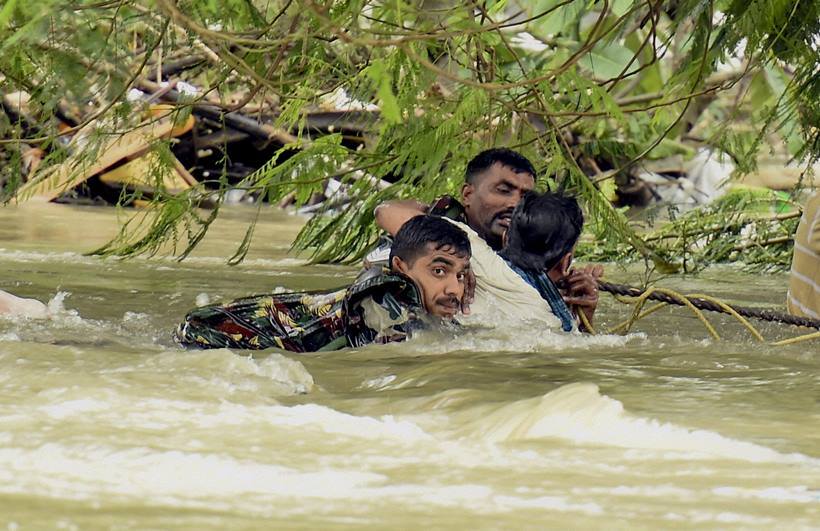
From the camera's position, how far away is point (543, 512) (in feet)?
7.89

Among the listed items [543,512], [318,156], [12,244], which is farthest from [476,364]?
[12,244]

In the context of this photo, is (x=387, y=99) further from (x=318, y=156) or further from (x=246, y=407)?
(x=318, y=156)

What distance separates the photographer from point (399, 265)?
4.69m

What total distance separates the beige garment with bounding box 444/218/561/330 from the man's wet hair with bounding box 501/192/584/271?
70 mm

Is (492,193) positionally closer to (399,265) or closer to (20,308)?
(399,265)

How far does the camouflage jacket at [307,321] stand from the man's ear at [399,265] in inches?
2.4

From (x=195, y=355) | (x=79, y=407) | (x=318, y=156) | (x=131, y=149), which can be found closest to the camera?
(x=79, y=407)

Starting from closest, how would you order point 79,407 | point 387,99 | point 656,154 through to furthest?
point 387,99
point 79,407
point 656,154

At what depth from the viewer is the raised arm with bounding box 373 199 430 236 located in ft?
17.4

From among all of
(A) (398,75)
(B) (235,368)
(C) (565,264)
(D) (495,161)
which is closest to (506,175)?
(D) (495,161)

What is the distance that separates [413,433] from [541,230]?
1821 millimetres

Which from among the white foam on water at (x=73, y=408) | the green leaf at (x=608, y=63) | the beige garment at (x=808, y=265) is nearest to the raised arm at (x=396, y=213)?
the beige garment at (x=808, y=265)

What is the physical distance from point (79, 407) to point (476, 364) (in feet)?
4.85

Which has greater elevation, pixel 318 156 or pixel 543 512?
pixel 318 156
